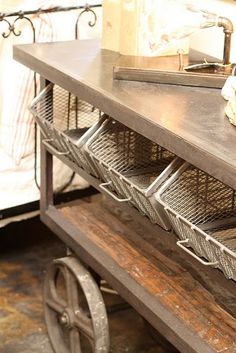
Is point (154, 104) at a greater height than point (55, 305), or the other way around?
point (154, 104)

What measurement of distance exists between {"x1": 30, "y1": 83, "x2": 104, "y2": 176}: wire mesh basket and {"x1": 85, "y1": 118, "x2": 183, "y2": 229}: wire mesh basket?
43 millimetres

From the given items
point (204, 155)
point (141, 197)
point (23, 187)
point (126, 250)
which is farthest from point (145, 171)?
point (23, 187)

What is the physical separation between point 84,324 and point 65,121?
670 mm

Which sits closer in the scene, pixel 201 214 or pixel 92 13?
pixel 201 214

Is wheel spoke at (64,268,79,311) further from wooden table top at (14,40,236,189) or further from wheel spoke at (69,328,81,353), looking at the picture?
wooden table top at (14,40,236,189)

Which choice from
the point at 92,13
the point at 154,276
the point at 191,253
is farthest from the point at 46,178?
the point at 191,253

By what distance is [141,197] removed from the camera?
1.73m

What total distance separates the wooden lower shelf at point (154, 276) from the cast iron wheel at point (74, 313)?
0.27 ft

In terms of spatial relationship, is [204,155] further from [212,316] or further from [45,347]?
[45,347]

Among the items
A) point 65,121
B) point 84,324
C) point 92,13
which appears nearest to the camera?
point 84,324

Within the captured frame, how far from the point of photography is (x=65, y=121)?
238cm

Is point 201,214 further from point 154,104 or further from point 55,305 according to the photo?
point 55,305

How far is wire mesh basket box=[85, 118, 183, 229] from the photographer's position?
1.74 meters

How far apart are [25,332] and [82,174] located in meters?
0.70
